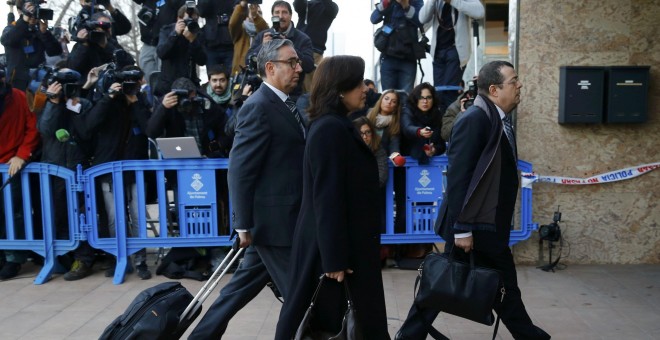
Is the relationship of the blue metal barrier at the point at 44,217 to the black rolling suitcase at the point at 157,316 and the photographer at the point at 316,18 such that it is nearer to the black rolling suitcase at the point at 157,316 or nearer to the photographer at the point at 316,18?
the black rolling suitcase at the point at 157,316

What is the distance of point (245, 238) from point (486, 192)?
1.48 m

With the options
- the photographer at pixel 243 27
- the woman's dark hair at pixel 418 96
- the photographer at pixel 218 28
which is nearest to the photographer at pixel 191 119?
the photographer at pixel 243 27

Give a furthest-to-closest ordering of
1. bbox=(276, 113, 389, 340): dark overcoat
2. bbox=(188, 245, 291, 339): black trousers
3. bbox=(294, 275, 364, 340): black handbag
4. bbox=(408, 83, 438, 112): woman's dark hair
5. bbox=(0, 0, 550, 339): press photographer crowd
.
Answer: bbox=(408, 83, 438, 112): woman's dark hair → bbox=(188, 245, 291, 339): black trousers → bbox=(0, 0, 550, 339): press photographer crowd → bbox=(276, 113, 389, 340): dark overcoat → bbox=(294, 275, 364, 340): black handbag

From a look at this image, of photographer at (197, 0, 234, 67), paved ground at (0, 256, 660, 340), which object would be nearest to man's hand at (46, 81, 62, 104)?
paved ground at (0, 256, 660, 340)

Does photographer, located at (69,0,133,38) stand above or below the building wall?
above

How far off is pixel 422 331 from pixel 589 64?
3921 mm

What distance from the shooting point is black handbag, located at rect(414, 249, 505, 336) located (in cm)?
416

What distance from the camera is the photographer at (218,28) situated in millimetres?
9250

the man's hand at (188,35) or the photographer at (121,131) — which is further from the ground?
the man's hand at (188,35)

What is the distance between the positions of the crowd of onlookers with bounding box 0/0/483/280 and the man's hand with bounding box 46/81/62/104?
10mm

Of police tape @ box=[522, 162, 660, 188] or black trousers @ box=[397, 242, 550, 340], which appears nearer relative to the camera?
black trousers @ box=[397, 242, 550, 340]

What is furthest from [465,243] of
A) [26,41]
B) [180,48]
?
[26,41]

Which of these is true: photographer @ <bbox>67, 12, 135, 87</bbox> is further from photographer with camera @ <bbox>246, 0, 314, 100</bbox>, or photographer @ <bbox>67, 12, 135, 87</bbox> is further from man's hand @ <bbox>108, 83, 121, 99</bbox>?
photographer with camera @ <bbox>246, 0, 314, 100</bbox>

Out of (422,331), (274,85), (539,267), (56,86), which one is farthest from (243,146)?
(539,267)
